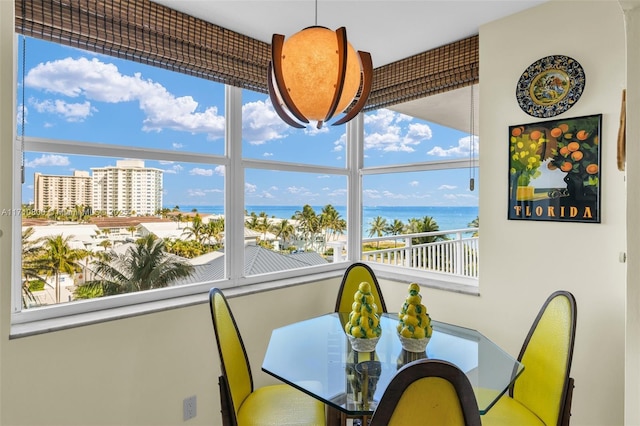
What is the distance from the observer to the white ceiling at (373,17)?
186 cm

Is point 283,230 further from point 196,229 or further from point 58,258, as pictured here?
point 58,258

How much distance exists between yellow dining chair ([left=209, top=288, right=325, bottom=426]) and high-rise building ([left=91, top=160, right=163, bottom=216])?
0.73 meters

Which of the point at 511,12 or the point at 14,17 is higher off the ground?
the point at 511,12

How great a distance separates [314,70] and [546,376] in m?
1.61

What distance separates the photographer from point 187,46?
6.40 feet

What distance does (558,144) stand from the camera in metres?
1.83

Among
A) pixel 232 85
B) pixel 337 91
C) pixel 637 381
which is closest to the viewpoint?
pixel 637 381

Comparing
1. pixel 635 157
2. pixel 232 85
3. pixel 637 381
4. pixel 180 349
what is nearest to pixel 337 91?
pixel 635 157

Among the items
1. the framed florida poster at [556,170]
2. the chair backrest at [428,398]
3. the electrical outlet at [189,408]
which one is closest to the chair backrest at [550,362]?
the framed florida poster at [556,170]

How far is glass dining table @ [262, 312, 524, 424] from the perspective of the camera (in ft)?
3.89

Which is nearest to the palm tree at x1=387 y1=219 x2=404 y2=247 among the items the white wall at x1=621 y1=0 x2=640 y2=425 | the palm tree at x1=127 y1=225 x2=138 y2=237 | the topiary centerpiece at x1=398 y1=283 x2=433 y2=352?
the topiary centerpiece at x1=398 y1=283 x2=433 y2=352

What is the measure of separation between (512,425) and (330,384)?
81cm

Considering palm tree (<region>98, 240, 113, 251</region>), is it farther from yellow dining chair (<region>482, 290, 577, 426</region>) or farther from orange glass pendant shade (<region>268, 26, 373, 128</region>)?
yellow dining chair (<region>482, 290, 577, 426</region>)

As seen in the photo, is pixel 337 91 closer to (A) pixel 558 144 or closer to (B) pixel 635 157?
(B) pixel 635 157
